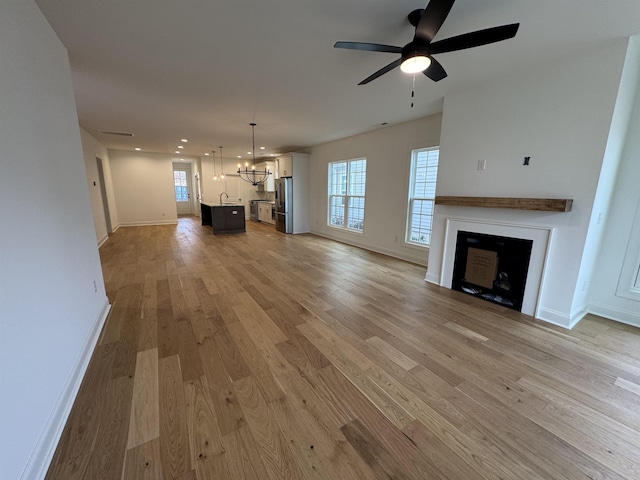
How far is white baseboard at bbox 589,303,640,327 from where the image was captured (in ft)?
8.75

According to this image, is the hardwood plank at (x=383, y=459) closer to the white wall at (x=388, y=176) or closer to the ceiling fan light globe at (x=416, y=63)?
the ceiling fan light globe at (x=416, y=63)

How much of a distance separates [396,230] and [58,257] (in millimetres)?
4856

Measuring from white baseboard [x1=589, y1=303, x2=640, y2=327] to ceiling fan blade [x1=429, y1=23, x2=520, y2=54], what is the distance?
3.17 metres

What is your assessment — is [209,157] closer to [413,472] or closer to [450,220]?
[450,220]

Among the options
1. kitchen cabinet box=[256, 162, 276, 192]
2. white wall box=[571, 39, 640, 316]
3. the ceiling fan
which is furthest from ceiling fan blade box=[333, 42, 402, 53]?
kitchen cabinet box=[256, 162, 276, 192]

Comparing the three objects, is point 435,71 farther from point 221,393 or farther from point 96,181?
point 96,181

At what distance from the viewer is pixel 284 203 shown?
772 cm

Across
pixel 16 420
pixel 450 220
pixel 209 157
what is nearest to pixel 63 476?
pixel 16 420

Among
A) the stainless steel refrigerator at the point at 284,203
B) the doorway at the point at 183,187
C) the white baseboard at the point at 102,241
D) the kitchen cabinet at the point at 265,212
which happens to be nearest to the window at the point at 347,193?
the stainless steel refrigerator at the point at 284,203

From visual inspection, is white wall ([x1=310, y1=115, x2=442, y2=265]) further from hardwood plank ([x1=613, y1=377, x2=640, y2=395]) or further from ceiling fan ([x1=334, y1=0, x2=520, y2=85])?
hardwood plank ([x1=613, y1=377, x2=640, y2=395])

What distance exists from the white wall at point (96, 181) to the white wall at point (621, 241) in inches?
315

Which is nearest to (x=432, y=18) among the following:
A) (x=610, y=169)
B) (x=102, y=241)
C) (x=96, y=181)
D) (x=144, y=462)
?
(x=610, y=169)

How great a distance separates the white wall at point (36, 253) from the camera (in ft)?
3.69

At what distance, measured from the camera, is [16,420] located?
3.56ft
